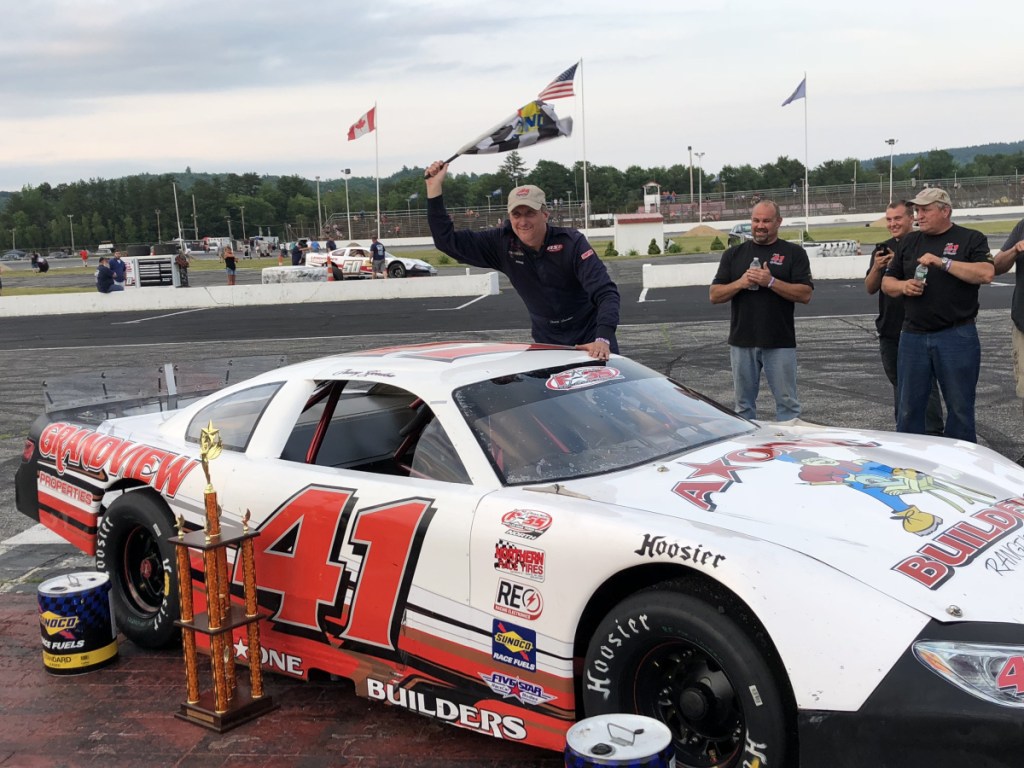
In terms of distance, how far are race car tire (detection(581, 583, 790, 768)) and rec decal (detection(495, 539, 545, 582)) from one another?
262 millimetres

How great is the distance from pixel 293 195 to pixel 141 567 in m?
170

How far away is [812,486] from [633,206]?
100.0 metres

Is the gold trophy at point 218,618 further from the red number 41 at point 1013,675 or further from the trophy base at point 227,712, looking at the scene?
the red number 41 at point 1013,675

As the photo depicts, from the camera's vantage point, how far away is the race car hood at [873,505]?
269 centimetres

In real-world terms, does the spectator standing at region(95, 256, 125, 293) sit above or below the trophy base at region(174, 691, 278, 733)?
above

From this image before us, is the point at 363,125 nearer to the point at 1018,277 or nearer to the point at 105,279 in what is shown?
the point at 105,279

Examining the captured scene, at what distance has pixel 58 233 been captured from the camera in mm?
155250

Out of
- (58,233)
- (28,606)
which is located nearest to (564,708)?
(28,606)

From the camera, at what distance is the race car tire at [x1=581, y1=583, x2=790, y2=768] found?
8.58 ft

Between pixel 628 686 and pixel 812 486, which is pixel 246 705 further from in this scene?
pixel 812 486

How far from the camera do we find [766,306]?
6.49 metres

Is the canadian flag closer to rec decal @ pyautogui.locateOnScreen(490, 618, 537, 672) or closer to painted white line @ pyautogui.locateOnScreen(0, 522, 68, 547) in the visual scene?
painted white line @ pyautogui.locateOnScreen(0, 522, 68, 547)

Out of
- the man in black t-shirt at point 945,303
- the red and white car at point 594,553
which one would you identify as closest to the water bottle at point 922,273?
the man in black t-shirt at point 945,303

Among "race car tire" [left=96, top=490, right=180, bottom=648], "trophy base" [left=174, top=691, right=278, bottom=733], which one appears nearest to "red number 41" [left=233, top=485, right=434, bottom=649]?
"trophy base" [left=174, top=691, right=278, bottom=733]
